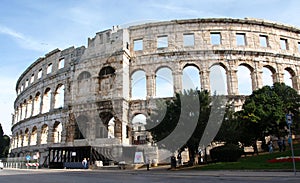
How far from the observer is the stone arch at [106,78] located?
1072 inches

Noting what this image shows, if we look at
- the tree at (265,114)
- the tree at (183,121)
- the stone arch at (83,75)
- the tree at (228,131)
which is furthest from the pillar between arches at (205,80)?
the stone arch at (83,75)

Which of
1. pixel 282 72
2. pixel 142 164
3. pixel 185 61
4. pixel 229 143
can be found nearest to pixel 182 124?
pixel 229 143

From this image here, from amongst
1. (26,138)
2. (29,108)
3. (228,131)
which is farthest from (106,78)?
(26,138)

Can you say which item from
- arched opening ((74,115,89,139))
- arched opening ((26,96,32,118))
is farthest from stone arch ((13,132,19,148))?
arched opening ((74,115,89,139))

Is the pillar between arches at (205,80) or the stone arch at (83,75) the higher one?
the stone arch at (83,75)

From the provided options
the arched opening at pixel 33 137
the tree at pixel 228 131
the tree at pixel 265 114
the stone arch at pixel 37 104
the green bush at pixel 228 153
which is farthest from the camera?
the stone arch at pixel 37 104

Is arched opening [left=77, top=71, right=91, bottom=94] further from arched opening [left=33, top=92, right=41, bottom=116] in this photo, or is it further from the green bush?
the green bush

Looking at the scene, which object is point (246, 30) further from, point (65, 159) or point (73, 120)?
point (65, 159)

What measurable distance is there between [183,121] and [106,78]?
12730mm

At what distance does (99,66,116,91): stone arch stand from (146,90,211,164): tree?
32.4ft

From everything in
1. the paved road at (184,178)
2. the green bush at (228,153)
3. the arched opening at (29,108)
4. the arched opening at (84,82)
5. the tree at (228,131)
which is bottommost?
the paved road at (184,178)

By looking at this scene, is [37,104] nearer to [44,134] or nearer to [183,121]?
[44,134]

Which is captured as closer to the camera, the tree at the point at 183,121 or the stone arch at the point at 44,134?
the tree at the point at 183,121

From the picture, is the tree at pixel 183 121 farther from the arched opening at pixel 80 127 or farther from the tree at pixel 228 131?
the arched opening at pixel 80 127
